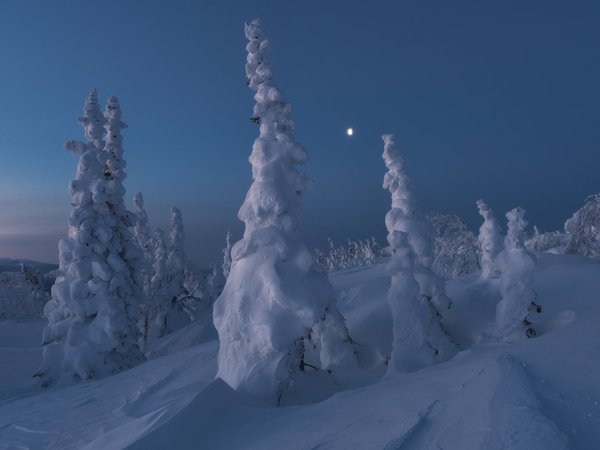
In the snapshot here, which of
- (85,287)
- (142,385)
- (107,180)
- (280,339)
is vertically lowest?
(142,385)

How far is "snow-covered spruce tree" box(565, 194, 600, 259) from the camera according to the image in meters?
22.5

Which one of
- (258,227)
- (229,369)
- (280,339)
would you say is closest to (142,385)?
(229,369)

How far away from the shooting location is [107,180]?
67.5 feet

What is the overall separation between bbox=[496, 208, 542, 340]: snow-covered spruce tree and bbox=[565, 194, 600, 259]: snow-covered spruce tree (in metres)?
11.6

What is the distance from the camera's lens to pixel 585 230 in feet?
79.3

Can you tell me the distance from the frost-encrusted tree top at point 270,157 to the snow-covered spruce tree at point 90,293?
33.0ft

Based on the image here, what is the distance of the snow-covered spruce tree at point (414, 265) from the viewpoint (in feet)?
42.8

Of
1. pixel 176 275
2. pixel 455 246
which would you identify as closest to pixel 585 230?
pixel 455 246

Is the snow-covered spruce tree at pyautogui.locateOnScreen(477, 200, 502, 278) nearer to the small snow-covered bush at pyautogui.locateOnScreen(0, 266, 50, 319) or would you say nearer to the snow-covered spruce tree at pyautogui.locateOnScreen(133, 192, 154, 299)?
the snow-covered spruce tree at pyautogui.locateOnScreen(133, 192, 154, 299)

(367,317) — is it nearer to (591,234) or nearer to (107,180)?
(107,180)

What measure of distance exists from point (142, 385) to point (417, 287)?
8500 mm

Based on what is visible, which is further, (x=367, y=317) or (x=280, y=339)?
(x=367, y=317)

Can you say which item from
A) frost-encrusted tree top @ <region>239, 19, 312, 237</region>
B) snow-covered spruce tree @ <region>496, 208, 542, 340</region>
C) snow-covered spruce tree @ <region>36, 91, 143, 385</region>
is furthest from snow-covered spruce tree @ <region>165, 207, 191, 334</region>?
snow-covered spruce tree @ <region>496, 208, 542, 340</region>

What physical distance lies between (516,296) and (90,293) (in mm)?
16523
